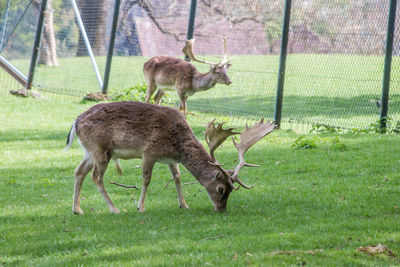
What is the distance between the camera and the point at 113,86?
57.8ft

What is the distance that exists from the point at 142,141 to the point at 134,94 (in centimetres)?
882

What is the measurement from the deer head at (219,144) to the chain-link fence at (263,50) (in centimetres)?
562

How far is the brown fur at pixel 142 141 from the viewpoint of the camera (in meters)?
7.49

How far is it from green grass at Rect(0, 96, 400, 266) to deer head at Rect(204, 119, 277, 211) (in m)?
0.23

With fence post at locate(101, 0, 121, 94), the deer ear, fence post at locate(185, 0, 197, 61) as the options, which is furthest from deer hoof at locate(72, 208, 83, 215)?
fence post at locate(101, 0, 121, 94)

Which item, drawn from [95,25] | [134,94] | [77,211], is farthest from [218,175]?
[95,25]

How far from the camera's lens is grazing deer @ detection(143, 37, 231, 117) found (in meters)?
13.8

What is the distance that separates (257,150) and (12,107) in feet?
28.9

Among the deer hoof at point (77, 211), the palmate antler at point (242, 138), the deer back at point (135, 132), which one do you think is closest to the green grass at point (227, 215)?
the deer hoof at point (77, 211)

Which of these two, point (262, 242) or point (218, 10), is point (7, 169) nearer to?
point (262, 242)

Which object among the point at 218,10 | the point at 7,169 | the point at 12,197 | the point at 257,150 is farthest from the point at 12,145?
the point at 218,10

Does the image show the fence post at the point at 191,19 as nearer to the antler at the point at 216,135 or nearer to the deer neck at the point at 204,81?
the deer neck at the point at 204,81

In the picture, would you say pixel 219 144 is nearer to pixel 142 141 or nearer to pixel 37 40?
pixel 142 141

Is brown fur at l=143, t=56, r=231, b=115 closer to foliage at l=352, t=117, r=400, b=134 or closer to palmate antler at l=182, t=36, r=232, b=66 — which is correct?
palmate antler at l=182, t=36, r=232, b=66
